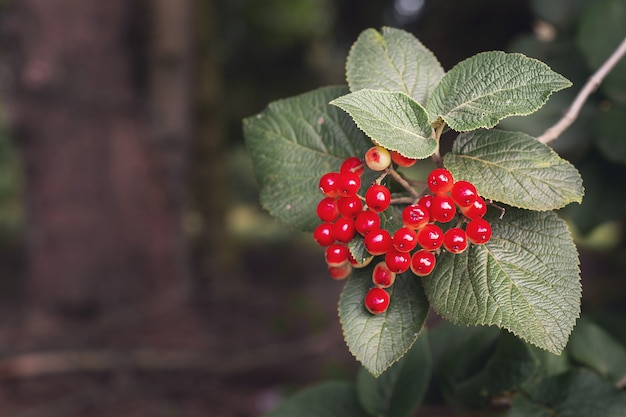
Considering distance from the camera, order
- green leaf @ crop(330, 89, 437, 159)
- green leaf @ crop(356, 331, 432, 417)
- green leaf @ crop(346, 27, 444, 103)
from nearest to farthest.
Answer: green leaf @ crop(330, 89, 437, 159)
green leaf @ crop(346, 27, 444, 103)
green leaf @ crop(356, 331, 432, 417)

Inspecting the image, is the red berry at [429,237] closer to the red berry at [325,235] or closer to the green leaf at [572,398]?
the red berry at [325,235]

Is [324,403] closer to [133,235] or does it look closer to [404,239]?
[404,239]

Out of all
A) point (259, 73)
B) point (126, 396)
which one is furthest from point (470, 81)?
point (259, 73)

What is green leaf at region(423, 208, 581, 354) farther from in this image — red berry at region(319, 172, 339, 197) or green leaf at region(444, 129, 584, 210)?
red berry at region(319, 172, 339, 197)

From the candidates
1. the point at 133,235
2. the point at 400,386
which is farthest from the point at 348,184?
the point at 133,235

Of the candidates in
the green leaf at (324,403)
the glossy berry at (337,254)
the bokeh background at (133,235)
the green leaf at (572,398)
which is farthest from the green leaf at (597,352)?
the bokeh background at (133,235)

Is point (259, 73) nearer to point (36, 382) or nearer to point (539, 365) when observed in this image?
point (36, 382)

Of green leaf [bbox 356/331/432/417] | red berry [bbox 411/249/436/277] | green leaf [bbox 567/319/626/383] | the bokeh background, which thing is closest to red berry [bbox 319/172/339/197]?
red berry [bbox 411/249/436/277]
